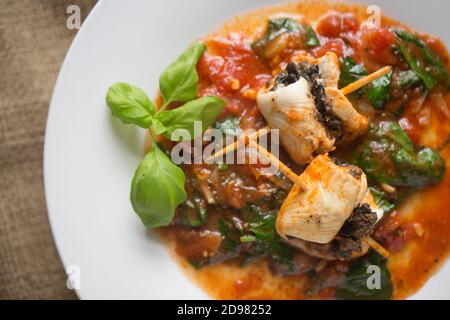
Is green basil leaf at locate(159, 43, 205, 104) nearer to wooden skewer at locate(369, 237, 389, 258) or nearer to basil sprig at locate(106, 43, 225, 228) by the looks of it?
basil sprig at locate(106, 43, 225, 228)

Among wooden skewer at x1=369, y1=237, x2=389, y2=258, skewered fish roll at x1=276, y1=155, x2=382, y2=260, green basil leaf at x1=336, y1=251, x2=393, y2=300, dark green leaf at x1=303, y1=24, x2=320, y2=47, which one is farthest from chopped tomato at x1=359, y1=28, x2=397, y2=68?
green basil leaf at x1=336, y1=251, x2=393, y2=300

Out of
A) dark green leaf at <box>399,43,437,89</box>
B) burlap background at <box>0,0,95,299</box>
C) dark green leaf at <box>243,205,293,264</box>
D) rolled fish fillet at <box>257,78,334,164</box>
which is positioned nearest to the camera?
rolled fish fillet at <box>257,78,334,164</box>

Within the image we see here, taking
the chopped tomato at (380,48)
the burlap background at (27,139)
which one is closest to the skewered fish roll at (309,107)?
the chopped tomato at (380,48)

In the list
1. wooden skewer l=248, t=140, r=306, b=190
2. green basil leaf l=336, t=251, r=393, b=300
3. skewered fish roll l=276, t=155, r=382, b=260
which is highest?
wooden skewer l=248, t=140, r=306, b=190

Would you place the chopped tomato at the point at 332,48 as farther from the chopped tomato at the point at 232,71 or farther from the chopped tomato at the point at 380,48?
the chopped tomato at the point at 232,71

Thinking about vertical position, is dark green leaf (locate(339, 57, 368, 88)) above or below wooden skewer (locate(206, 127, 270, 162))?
above

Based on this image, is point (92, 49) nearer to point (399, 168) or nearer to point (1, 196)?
point (1, 196)

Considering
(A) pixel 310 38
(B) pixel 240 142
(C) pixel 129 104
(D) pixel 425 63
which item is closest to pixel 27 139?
(C) pixel 129 104
